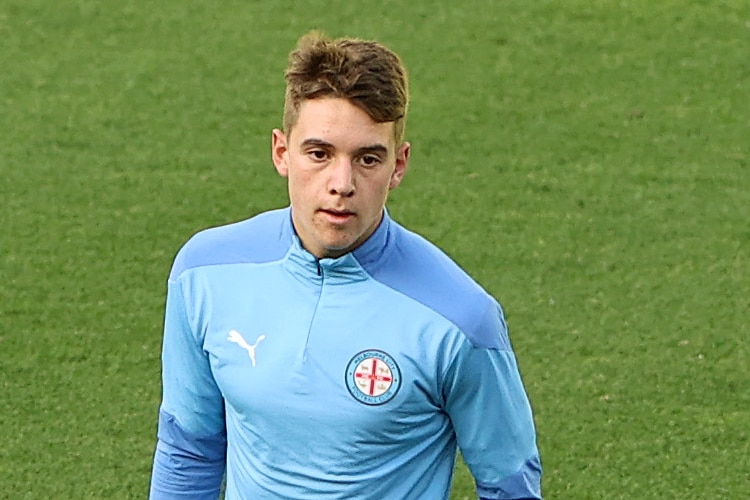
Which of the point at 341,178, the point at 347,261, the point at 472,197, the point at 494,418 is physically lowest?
the point at 494,418

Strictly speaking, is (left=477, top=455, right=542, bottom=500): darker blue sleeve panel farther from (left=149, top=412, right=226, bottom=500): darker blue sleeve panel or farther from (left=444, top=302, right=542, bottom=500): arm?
(left=149, top=412, right=226, bottom=500): darker blue sleeve panel

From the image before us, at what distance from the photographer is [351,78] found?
209 centimetres

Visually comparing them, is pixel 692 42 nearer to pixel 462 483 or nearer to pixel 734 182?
pixel 734 182

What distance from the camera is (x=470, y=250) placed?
5.43m

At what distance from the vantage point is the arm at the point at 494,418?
6.91 feet

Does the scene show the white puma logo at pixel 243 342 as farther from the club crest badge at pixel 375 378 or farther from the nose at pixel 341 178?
the nose at pixel 341 178

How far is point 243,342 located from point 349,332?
7.5 inches

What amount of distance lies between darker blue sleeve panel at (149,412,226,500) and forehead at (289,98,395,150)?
2.08 feet

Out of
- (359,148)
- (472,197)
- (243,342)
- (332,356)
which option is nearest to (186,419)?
(243,342)

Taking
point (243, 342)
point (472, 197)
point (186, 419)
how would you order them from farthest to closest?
point (472, 197) < point (186, 419) < point (243, 342)

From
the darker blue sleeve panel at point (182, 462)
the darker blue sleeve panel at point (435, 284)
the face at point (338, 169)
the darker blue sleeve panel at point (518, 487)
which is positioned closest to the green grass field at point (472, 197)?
the darker blue sleeve panel at point (182, 462)

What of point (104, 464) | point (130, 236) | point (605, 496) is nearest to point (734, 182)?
point (605, 496)

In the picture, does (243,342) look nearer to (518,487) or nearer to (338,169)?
(338,169)

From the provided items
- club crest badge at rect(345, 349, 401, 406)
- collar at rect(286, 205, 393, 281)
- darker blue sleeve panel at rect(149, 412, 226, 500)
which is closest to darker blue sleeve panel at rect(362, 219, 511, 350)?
collar at rect(286, 205, 393, 281)
